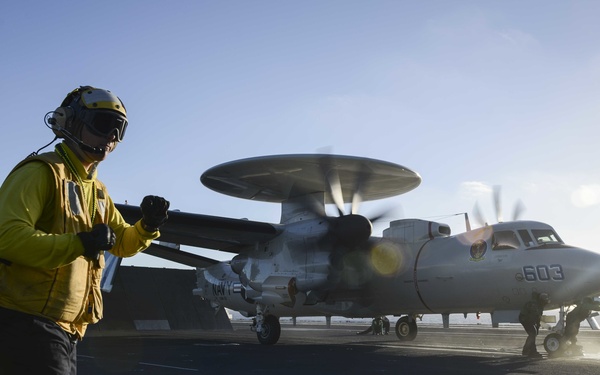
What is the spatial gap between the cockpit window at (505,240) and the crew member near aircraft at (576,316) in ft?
7.25

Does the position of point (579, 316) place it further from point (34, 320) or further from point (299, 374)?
point (34, 320)

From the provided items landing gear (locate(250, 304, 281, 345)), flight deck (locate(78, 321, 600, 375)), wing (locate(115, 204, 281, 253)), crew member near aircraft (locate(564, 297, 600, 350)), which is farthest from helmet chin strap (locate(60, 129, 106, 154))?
landing gear (locate(250, 304, 281, 345))

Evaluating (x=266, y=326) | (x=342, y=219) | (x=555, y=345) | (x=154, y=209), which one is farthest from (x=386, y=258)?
(x=154, y=209)

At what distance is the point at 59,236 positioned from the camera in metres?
2.75

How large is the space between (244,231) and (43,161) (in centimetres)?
1685

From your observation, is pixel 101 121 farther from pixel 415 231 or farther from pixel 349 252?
pixel 415 231

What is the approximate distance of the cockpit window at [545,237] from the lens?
635 inches

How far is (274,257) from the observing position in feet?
65.2

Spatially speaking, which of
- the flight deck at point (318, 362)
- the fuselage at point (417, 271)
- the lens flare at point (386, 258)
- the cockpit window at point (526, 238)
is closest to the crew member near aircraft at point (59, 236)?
the flight deck at point (318, 362)

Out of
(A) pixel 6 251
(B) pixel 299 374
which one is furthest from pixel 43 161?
(B) pixel 299 374

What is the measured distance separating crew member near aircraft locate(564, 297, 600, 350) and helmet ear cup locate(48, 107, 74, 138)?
582 inches

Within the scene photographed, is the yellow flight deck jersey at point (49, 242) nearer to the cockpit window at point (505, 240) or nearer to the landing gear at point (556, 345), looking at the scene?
the landing gear at point (556, 345)

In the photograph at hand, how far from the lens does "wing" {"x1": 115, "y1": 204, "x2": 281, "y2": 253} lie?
19.1 meters

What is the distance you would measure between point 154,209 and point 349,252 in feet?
54.0
